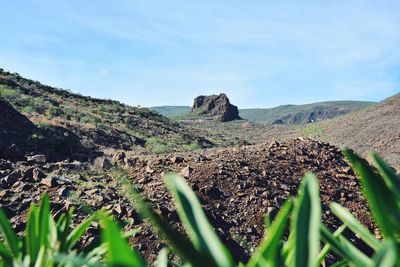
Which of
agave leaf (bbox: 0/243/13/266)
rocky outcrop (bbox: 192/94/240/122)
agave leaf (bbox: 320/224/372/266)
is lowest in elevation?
agave leaf (bbox: 0/243/13/266)

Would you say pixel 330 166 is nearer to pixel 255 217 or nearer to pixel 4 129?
pixel 255 217

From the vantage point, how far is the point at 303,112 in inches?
5157

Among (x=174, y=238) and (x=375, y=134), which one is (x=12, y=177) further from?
(x=375, y=134)

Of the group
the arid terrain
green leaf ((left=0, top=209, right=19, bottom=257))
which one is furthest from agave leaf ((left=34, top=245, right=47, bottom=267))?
the arid terrain

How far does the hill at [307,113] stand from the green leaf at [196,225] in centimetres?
11767

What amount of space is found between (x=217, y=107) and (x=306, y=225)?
73738 mm

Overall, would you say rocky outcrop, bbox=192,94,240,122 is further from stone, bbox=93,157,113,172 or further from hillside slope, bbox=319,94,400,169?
stone, bbox=93,157,113,172

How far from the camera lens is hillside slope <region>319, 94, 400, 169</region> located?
1867 cm

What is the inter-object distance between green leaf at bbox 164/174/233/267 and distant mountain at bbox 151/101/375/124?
374ft

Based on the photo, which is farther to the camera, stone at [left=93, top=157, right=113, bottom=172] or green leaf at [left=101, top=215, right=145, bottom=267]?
stone at [left=93, top=157, right=113, bottom=172]

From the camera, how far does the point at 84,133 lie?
19.1m

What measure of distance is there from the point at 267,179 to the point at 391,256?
27.3 feet

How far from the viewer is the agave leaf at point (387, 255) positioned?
828 millimetres

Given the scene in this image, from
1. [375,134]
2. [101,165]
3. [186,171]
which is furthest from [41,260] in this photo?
[375,134]
